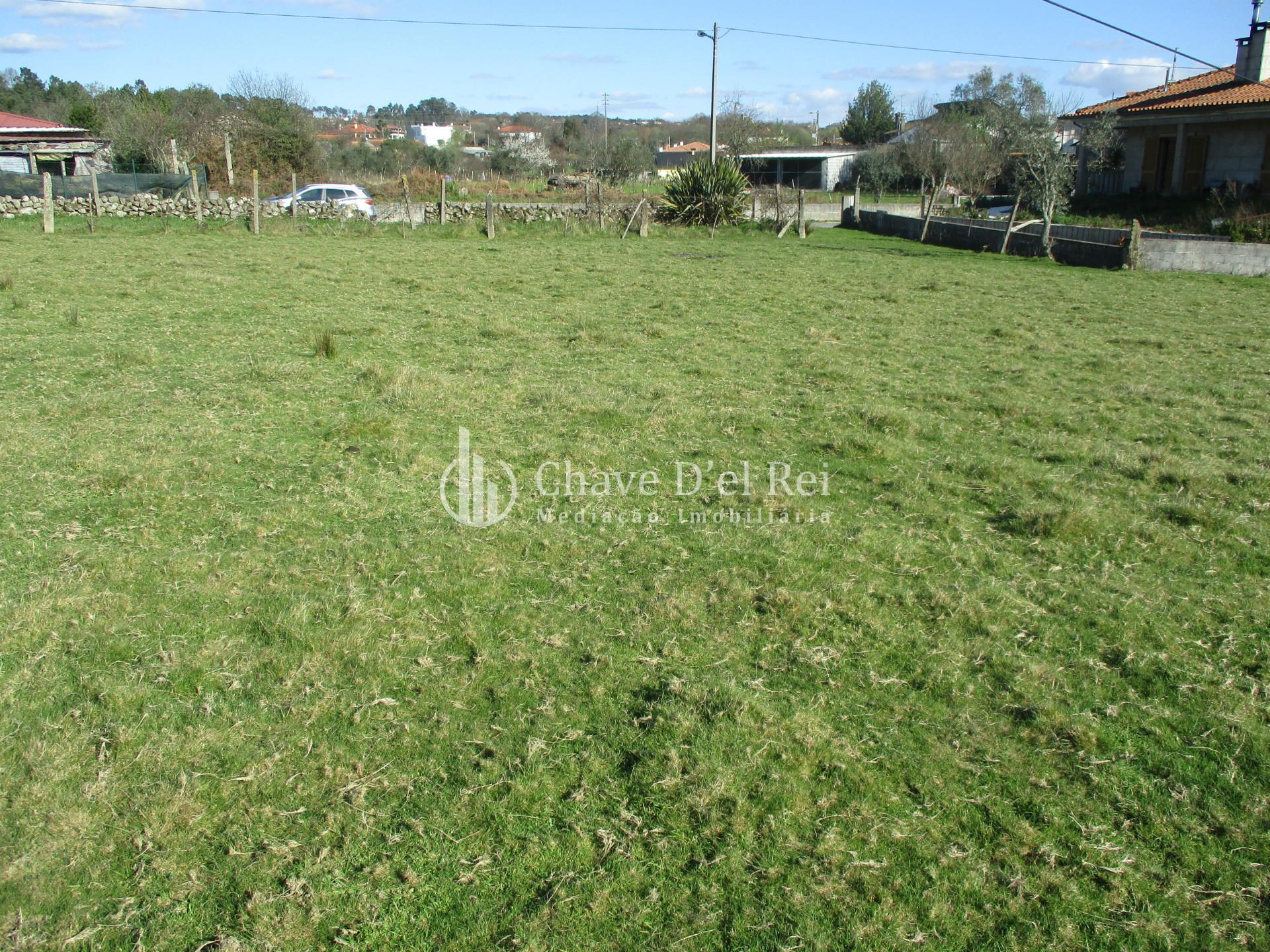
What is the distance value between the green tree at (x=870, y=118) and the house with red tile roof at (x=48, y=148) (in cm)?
5621

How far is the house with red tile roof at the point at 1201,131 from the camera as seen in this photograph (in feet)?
90.5

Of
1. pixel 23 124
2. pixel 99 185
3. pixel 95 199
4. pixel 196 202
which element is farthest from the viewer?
pixel 23 124

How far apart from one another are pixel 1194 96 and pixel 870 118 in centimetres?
4866

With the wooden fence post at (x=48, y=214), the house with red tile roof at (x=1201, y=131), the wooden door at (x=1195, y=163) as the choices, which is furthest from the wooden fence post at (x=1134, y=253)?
the wooden fence post at (x=48, y=214)

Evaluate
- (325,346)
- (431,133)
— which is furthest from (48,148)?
(431,133)

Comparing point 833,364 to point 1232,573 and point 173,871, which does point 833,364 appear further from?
point 173,871

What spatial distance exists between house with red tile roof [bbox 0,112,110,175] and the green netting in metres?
6.95

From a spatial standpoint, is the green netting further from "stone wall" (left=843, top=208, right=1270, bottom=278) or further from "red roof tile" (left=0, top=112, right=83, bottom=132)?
"stone wall" (left=843, top=208, right=1270, bottom=278)

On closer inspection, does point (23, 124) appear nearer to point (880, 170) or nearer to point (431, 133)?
point (880, 170)

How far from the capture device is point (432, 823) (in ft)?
9.25

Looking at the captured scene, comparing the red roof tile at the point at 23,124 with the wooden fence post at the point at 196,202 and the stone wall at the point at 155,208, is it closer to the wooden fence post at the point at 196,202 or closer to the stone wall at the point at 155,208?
the stone wall at the point at 155,208

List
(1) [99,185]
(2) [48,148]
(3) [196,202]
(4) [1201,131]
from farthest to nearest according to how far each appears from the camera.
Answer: (2) [48,148] → (4) [1201,131] → (1) [99,185] → (3) [196,202]

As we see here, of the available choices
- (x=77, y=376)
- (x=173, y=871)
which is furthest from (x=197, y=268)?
(x=173, y=871)

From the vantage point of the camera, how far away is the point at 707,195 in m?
28.1
